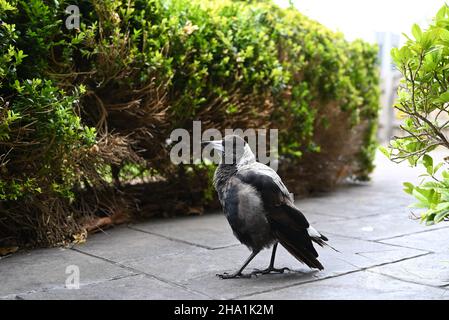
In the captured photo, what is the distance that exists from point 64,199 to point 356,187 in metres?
4.96

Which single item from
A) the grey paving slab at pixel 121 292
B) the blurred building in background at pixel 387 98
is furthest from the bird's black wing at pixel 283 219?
the blurred building in background at pixel 387 98

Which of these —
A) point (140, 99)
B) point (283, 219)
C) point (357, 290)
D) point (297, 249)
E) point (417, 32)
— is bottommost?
point (357, 290)

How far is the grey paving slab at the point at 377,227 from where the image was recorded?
5078mm

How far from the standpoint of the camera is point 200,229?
5.36m

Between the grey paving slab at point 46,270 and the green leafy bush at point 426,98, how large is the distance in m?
1.97

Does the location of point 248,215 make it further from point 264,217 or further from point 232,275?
point 232,275

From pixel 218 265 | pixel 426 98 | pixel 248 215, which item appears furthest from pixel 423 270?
pixel 218 265

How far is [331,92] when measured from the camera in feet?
24.8

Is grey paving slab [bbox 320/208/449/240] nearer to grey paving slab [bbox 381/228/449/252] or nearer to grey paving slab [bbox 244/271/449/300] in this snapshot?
grey paving slab [bbox 381/228/449/252]

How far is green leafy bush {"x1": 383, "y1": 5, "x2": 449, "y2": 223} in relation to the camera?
134 inches

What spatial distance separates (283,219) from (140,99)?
6.77 feet

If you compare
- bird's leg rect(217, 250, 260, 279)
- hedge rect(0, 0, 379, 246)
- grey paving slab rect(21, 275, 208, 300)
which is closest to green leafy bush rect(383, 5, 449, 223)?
bird's leg rect(217, 250, 260, 279)
